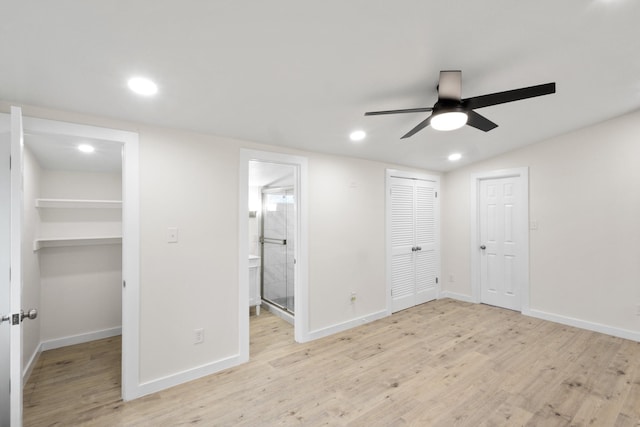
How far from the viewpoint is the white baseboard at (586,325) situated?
10.8 ft

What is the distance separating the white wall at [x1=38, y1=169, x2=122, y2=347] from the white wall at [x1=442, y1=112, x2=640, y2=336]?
5528 mm

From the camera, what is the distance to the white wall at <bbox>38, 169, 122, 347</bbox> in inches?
123

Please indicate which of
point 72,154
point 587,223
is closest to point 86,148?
point 72,154

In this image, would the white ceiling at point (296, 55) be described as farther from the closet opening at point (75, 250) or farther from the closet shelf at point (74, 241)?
the closet shelf at point (74, 241)

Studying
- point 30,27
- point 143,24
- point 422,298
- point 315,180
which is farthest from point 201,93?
point 422,298

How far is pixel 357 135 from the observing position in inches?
120

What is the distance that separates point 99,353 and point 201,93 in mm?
2915

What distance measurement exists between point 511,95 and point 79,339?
15.4ft

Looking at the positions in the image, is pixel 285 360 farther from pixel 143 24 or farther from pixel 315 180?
pixel 143 24

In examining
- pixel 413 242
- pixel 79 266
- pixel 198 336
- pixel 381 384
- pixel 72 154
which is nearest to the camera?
pixel 381 384

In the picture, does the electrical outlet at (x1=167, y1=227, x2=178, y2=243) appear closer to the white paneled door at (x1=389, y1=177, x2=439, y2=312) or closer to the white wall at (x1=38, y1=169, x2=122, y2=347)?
the white wall at (x1=38, y1=169, x2=122, y2=347)

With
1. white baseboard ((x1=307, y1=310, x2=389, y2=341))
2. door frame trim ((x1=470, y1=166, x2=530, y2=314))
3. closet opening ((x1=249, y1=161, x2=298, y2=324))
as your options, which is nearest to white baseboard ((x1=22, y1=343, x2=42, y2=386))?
closet opening ((x1=249, y1=161, x2=298, y2=324))

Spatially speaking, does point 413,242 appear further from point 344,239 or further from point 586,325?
point 586,325

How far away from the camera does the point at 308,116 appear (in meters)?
2.54
